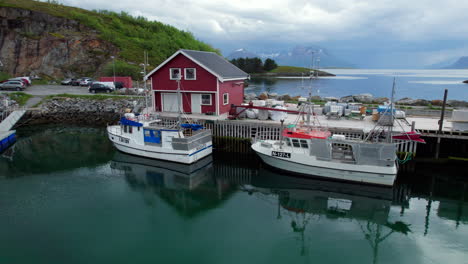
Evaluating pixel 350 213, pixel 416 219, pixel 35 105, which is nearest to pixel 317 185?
pixel 350 213

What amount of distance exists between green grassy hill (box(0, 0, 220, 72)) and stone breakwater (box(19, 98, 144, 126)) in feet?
84.7

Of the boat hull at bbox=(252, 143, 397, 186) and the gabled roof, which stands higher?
the gabled roof

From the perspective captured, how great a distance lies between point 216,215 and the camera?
14758 mm

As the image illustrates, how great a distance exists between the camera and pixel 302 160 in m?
18.2

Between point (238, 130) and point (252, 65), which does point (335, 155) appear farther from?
point (252, 65)

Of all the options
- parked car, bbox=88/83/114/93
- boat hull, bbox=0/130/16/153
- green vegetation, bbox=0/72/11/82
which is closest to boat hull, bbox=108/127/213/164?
boat hull, bbox=0/130/16/153

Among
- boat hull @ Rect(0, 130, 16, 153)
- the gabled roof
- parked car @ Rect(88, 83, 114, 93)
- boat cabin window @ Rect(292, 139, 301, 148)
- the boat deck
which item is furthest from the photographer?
parked car @ Rect(88, 83, 114, 93)

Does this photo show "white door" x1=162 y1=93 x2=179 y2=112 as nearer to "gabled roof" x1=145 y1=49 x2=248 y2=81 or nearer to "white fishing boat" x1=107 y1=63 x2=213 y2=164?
"gabled roof" x1=145 y1=49 x2=248 y2=81

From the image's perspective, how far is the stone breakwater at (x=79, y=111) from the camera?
111ft

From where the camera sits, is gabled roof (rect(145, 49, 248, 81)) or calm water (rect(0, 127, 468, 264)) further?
gabled roof (rect(145, 49, 248, 81))

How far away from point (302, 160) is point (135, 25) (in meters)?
78.6

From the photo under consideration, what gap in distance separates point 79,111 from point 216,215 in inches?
1111

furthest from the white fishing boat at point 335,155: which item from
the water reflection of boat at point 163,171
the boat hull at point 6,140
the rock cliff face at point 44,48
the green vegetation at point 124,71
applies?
the rock cliff face at point 44,48

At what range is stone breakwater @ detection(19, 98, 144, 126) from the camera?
1331 inches
